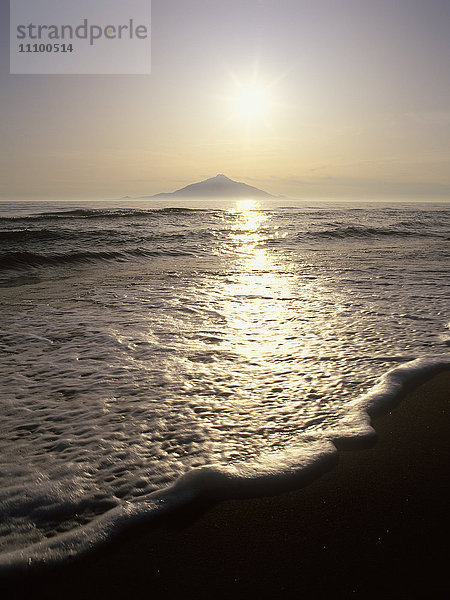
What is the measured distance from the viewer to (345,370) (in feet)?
11.7

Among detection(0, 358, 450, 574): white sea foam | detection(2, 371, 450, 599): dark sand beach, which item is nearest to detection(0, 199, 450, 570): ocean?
detection(0, 358, 450, 574): white sea foam

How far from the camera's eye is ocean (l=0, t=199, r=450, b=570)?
2096mm

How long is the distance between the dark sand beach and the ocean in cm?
15

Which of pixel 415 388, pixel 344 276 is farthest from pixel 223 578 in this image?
pixel 344 276

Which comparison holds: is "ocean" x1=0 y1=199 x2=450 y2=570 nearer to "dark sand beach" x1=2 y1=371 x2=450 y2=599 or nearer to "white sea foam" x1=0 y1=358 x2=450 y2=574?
"white sea foam" x1=0 y1=358 x2=450 y2=574

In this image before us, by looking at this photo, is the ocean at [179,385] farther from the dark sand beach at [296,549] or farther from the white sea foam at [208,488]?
the dark sand beach at [296,549]

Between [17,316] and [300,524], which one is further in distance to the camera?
[17,316]

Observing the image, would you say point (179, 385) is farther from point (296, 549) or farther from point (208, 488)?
point (296, 549)

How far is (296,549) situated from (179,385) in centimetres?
178

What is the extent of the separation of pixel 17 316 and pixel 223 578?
4.93m

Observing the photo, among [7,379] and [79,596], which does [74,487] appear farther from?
[7,379]

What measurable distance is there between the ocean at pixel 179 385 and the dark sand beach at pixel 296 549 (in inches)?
5.9

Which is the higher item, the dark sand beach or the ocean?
the ocean

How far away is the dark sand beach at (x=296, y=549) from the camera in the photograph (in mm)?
1552
